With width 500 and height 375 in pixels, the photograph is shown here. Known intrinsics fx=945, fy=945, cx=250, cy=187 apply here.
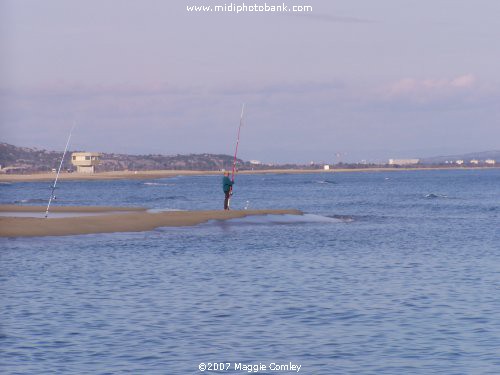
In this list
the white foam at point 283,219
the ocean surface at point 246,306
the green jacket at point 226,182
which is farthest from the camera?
the white foam at point 283,219

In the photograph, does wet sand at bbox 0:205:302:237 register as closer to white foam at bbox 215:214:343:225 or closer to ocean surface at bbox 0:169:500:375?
white foam at bbox 215:214:343:225

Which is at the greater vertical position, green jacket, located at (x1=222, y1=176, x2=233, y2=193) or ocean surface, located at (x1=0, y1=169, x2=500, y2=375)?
green jacket, located at (x1=222, y1=176, x2=233, y2=193)

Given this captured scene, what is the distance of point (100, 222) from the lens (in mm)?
40625

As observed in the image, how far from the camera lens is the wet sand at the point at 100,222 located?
36406mm

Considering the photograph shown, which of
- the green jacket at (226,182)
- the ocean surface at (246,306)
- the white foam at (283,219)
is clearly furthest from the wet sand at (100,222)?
the green jacket at (226,182)

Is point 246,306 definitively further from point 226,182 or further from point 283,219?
point 283,219

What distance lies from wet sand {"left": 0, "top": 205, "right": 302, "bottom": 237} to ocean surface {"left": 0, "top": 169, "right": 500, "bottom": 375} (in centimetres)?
146

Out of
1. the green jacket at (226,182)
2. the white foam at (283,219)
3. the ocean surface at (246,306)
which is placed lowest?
the ocean surface at (246,306)

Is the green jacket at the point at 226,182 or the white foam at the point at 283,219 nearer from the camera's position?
the green jacket at the point at 226,182

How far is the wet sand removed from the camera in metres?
36.4

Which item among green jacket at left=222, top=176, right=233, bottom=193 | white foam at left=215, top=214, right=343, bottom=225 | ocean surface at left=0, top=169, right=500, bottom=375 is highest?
green jacket at left=222, top=176, right=233, bottom=193

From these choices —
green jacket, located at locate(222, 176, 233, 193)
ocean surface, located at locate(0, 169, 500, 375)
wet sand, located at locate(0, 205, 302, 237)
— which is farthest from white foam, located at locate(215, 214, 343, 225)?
ocean surface, located at locate(0, 169, 500, 375)

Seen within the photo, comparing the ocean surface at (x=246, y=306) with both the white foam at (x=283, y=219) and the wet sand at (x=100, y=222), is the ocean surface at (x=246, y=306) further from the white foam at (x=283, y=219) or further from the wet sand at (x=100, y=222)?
the white foam at (x=283, y=219)

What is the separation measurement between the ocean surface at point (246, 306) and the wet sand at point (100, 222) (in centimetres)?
146
